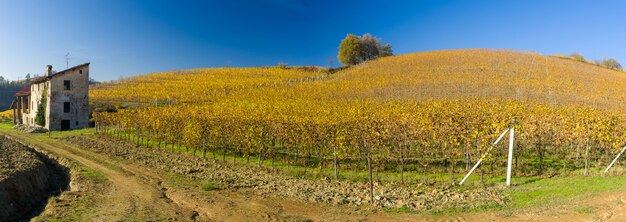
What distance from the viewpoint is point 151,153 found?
29.4 meters

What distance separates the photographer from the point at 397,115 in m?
27.8

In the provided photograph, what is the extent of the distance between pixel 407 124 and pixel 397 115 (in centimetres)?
548

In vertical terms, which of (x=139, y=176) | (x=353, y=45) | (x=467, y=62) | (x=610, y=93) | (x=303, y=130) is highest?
(x=353, y=45)

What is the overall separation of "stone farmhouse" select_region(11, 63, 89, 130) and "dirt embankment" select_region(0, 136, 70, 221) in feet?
83.0

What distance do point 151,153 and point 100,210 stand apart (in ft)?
54.2

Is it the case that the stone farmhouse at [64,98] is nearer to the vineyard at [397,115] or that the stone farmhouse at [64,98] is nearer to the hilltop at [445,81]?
the vineyard at [397,115]

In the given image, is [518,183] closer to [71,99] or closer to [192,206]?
[192,206]

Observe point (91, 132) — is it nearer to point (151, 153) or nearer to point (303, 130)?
point (151, 153)

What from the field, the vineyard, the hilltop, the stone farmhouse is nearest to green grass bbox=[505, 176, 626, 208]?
the field

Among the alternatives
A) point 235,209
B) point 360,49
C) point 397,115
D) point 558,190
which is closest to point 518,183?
point 558,190

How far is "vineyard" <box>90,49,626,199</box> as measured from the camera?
21312mm

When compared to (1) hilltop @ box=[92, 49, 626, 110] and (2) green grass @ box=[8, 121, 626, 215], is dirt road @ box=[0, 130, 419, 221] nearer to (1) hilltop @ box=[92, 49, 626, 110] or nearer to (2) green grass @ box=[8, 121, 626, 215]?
(2) green grass @ box=[8, 121, 626, 215]

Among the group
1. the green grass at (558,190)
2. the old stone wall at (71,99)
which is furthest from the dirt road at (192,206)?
the old stone wall at (71,99)

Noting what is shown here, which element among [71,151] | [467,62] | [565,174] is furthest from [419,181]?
[467,62]
